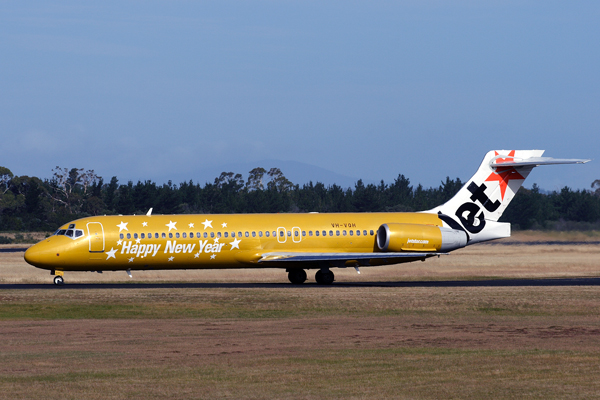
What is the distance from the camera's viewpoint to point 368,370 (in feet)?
50.5

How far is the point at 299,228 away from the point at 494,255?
28491mm

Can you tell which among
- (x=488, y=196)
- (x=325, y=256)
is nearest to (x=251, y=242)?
(x=325, y=256)

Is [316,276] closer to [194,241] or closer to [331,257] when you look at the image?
[331,257]

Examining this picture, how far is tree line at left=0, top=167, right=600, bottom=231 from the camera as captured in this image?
109 metres

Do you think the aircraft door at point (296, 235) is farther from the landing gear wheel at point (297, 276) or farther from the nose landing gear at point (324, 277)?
the nose landing gear at point (324, 277)

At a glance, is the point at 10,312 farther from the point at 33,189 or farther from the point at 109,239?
the point at 33,189

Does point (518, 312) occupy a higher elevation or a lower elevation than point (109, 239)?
lower

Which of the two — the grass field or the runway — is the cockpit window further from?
the grass field

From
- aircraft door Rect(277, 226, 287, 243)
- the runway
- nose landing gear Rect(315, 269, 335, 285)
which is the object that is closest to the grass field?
the runway

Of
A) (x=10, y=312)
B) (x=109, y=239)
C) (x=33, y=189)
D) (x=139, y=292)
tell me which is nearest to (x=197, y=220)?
(x=109, y=239)

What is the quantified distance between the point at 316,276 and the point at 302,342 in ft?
65.4

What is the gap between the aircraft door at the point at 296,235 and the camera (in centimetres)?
3856

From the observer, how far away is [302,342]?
63.0ft

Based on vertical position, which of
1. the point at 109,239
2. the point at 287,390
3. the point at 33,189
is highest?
the point at 33,189
